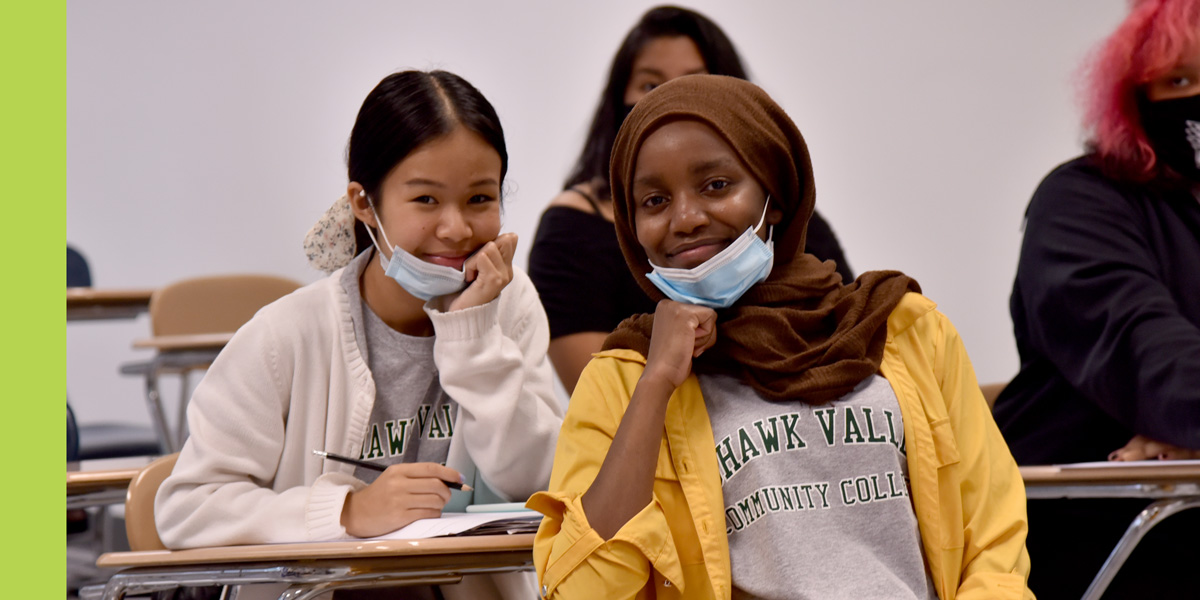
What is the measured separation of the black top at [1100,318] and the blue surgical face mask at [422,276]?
1151mm

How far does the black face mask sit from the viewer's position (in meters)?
2.12

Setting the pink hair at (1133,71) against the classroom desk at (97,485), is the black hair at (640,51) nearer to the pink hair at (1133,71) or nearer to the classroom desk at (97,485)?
the pink hair at (1133,71)

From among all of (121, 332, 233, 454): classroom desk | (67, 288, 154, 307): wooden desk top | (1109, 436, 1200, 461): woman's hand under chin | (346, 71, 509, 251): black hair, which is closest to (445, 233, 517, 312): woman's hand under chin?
(346, 71, 509, 251): black hair

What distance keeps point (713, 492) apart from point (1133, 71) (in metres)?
1.47

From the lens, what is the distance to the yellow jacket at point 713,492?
125cm

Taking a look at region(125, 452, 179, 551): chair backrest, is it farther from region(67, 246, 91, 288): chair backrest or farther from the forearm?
region(67, 246, 91, 288): chair backrest

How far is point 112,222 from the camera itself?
4.61m

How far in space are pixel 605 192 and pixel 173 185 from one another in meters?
2.59

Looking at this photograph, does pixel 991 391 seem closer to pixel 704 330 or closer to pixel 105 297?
pixel 704 330

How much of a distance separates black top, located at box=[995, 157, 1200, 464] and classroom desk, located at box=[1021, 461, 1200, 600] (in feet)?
0.63

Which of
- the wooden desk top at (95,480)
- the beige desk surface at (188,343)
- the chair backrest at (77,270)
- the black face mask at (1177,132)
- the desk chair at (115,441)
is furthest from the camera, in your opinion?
the chair backrest at (77,270)

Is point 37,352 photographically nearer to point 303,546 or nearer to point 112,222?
point 303,546

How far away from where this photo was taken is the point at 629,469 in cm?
126

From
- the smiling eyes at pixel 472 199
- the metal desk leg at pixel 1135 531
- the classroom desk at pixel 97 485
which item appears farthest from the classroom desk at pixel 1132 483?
the classroom desk at pixel 97 485
